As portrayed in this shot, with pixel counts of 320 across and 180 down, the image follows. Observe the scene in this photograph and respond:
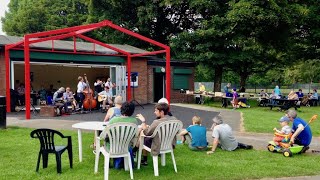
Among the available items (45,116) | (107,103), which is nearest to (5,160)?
(45,116)

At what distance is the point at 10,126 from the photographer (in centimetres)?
1178

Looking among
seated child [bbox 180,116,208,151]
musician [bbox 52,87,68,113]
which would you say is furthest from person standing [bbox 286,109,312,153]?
musician [bbox 52,87,68,113]

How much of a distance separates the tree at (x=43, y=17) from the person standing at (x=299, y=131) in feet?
105

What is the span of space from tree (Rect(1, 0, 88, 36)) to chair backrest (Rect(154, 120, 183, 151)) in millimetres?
32762

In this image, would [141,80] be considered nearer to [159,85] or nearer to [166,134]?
[159,85]

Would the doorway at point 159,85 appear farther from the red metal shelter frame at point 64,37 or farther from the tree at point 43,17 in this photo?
the tree at point 43,17

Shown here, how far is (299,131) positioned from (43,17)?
119 feet

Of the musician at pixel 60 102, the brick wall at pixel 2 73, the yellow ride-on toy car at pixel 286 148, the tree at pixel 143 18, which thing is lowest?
the yellow ride-on toy car at pixel 286 148

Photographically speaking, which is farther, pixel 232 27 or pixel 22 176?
pixel 232 27

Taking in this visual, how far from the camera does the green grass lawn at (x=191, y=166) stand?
245 inches

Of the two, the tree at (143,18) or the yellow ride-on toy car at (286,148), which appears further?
the tree at (143,18)

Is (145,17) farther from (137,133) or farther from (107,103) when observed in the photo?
(137,133)

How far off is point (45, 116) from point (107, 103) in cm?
317

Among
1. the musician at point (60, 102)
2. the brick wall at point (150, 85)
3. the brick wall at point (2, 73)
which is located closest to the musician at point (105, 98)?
the musician at point (60, 102)
